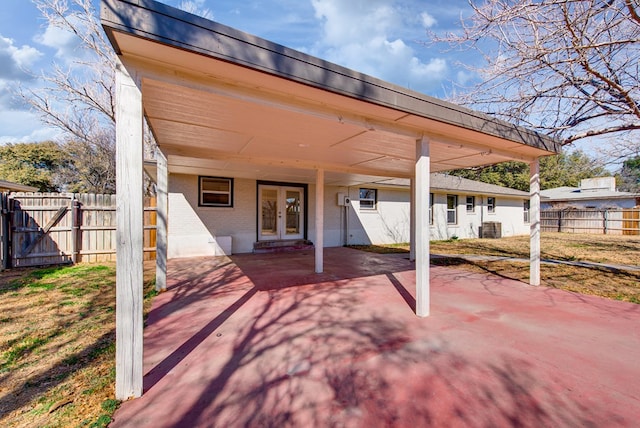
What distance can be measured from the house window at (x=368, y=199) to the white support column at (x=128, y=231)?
10984mm

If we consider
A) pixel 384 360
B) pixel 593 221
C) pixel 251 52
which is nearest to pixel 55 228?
pixel 251 52

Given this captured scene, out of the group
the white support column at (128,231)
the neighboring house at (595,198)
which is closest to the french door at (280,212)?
the white support column at (128,231)

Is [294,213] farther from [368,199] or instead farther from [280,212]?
[368,199]

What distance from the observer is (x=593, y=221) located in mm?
18406

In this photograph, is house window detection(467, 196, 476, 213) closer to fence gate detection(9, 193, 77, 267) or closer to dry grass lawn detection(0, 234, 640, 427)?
dry grass lawn detection(0, 234, 640, 427)

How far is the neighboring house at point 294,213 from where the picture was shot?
9.29 meters

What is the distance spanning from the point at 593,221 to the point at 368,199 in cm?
1678

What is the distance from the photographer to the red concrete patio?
2031mm

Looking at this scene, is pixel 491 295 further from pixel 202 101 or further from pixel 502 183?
pixel 502 183

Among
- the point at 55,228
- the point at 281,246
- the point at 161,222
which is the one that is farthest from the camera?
the point at 281,246

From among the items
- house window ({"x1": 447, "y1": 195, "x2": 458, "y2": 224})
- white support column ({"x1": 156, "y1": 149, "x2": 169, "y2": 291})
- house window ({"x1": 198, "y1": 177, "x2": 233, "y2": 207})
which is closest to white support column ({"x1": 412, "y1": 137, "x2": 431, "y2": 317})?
white support column ({"x1": 156, "y1": 149, "x2": 169, "y2": 291})

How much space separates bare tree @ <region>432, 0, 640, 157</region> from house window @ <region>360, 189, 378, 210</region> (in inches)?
274

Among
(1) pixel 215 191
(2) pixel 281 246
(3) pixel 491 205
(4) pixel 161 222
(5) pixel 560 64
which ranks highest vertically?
(5) pixel 560 64

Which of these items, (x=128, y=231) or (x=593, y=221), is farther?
(x=593, y=221)
